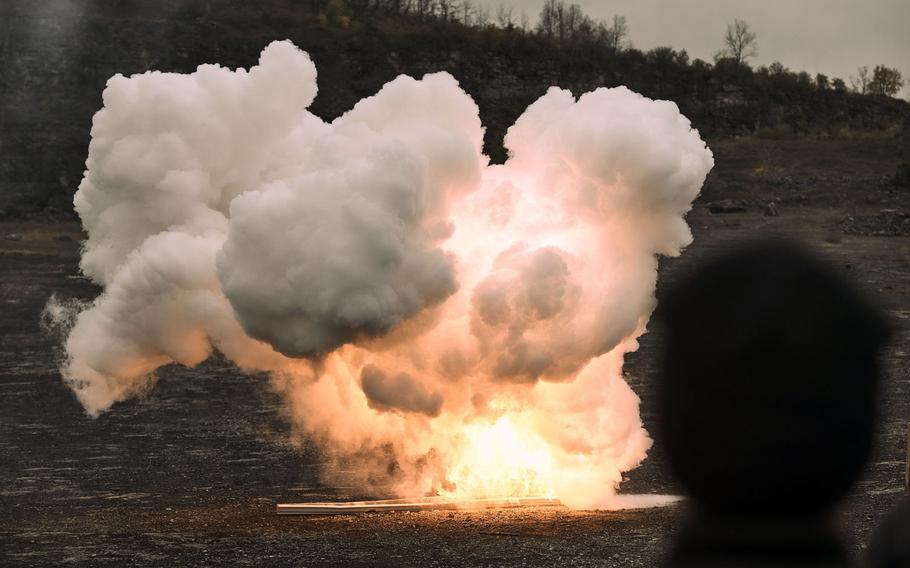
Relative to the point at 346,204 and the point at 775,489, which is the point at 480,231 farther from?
the point at 775,489

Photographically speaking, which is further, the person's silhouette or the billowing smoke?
the billowing smoke

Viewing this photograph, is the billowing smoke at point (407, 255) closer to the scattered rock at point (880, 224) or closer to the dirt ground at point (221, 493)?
the dirt ground at point (221, 493)

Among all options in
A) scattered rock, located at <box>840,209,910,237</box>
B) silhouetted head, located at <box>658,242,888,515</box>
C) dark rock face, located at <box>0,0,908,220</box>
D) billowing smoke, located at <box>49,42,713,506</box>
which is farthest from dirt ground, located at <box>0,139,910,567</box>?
dark rock face, located at <box>0,0,908,220</box>

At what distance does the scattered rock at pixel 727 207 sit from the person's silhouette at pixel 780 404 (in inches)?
2187

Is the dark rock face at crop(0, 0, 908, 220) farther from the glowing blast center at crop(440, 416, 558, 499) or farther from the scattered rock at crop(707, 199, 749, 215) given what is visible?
the glowing blast center at crop(440, 416, 558, 499)

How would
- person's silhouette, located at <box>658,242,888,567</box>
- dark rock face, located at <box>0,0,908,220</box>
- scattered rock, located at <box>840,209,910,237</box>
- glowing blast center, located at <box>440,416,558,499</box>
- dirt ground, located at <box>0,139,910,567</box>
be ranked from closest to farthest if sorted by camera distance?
person's silhouette, located at <box>658,242,888,567</box>, dirt ground, located at <box>0,139,910,567</box>, glowing blast center, located at <box>440,416,558,499</box>, scattered rock, located at <box>840,209,910,237</box>, dark rock face, located at <box>0,0,908,220</box>

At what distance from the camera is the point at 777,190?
59375 millimetres

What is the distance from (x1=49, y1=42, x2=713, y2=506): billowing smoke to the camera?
1658 cm

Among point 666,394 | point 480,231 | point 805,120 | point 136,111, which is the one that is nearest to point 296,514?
point 480,231

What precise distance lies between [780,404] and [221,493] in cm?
1661

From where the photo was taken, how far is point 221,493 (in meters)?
18.6

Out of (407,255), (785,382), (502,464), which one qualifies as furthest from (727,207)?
(785,382)

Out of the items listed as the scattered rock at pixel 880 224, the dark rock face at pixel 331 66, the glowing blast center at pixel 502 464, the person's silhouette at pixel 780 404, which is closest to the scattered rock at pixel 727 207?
the scattered rock at pixel 880 224

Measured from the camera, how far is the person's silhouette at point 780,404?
2830 mm
